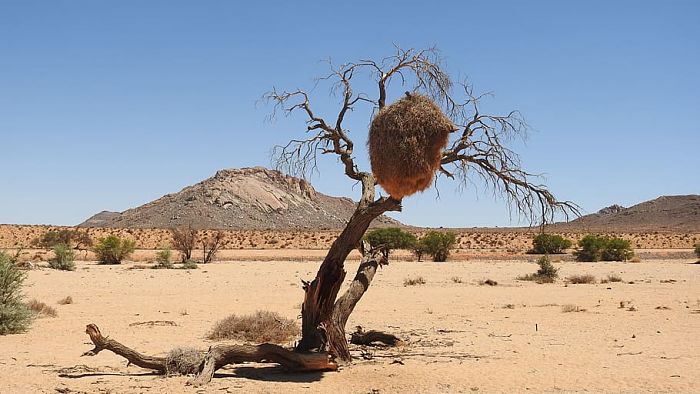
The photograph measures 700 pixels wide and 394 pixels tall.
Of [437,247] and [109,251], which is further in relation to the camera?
[437,247]

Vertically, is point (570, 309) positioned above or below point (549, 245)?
below

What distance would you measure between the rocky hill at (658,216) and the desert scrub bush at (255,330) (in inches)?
4167

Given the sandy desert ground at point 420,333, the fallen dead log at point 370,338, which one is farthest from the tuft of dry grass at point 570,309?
the fallen dead log at point 370,338

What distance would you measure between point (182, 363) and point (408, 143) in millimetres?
4963

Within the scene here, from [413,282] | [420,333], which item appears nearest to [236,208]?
[413,282]

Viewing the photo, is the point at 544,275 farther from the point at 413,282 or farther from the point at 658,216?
the point at 658,216

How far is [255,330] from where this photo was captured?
51.8ft

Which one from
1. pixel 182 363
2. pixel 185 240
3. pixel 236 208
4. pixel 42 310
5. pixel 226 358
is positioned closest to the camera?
pixel 226 358

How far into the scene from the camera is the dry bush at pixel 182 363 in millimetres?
11680

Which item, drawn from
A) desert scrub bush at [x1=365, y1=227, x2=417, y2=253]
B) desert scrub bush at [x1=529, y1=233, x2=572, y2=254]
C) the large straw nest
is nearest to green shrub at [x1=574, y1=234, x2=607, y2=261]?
desert scrub bush at [x1=529, y1=233, x2=572, y2=254]

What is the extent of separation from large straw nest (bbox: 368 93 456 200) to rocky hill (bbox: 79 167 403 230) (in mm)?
93354

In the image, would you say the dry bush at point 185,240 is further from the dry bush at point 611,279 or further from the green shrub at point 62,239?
the dry bush at point 611,279

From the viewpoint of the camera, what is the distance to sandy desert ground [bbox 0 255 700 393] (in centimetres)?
1136

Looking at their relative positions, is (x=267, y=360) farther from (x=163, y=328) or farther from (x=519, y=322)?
(x=519, y=322)
